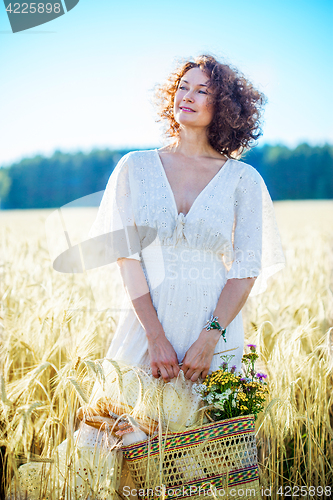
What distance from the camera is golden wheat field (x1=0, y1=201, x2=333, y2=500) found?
162 cm

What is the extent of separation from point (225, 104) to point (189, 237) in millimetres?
711

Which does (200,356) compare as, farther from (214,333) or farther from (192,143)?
(192,143)

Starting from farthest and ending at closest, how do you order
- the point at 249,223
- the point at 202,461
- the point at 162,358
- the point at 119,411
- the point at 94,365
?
the point at 249,223 → the point at 162,358 → the point at 119,411 → the point at 202,461 → the point at 94,365

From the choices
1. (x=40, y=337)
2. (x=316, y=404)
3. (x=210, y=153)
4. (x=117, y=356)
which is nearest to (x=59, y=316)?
(x=40, y=337)

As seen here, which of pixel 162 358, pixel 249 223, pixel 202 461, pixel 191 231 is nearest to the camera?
pixel 202 461

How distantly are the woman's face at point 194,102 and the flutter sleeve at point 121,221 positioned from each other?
34 cm

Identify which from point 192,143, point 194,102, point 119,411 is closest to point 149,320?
point 119,411

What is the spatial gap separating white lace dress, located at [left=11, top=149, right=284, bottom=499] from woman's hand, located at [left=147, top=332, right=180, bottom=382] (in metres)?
0.08

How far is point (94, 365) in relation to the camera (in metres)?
1.37

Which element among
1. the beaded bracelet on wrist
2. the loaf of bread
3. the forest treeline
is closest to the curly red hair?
the beaded bracelet on wrist

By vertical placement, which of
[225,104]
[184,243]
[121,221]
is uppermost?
[225,104]

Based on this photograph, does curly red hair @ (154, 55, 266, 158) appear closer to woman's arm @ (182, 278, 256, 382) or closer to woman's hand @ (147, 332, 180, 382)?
woman's arm @ (182, 278, 256, 382)

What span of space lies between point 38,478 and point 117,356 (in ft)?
1.87

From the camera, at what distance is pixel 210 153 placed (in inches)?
83.0
